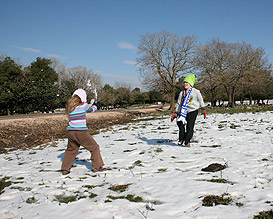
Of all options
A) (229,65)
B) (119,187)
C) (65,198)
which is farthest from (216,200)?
(229,65)

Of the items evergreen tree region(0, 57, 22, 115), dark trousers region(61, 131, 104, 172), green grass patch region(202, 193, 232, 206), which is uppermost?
evergreen tree region(0, 57, 22, 115)

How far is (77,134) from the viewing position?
4914mm

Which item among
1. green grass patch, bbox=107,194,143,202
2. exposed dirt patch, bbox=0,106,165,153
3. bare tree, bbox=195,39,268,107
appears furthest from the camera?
bare tree, bbox=195,39,268,107

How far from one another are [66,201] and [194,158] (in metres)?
3.26

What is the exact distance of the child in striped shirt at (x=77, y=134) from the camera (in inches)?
194

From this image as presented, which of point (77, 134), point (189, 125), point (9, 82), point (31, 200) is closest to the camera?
point (31, 200)

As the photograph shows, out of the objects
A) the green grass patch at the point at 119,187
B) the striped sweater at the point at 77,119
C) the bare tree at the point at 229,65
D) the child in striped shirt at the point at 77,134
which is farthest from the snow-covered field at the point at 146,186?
the bare tree at the point at 229,65

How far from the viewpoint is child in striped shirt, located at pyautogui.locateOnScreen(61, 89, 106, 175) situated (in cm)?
492

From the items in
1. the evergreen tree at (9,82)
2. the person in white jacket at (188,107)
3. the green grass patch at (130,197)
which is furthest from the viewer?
the evergreen tree at (9,82)

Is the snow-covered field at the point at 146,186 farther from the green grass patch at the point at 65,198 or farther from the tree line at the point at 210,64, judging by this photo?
the tree line at the point at 210,64

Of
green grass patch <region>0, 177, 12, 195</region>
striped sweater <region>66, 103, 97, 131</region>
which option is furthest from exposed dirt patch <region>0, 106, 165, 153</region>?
striped sweater <region>66, 103, 97, 131</region>

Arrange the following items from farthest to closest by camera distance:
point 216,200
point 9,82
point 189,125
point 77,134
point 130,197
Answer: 1. point 9,82
2. point 189,125
3. point 77,134
4. point 130,197
5. point 216,200

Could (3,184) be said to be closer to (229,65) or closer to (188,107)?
(188,107)

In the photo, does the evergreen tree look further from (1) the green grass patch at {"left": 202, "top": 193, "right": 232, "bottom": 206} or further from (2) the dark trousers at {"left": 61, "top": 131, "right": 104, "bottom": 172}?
(1) the green grass patch at {"left": 202, "top": 193, "right": 232, "bottom": 206}
